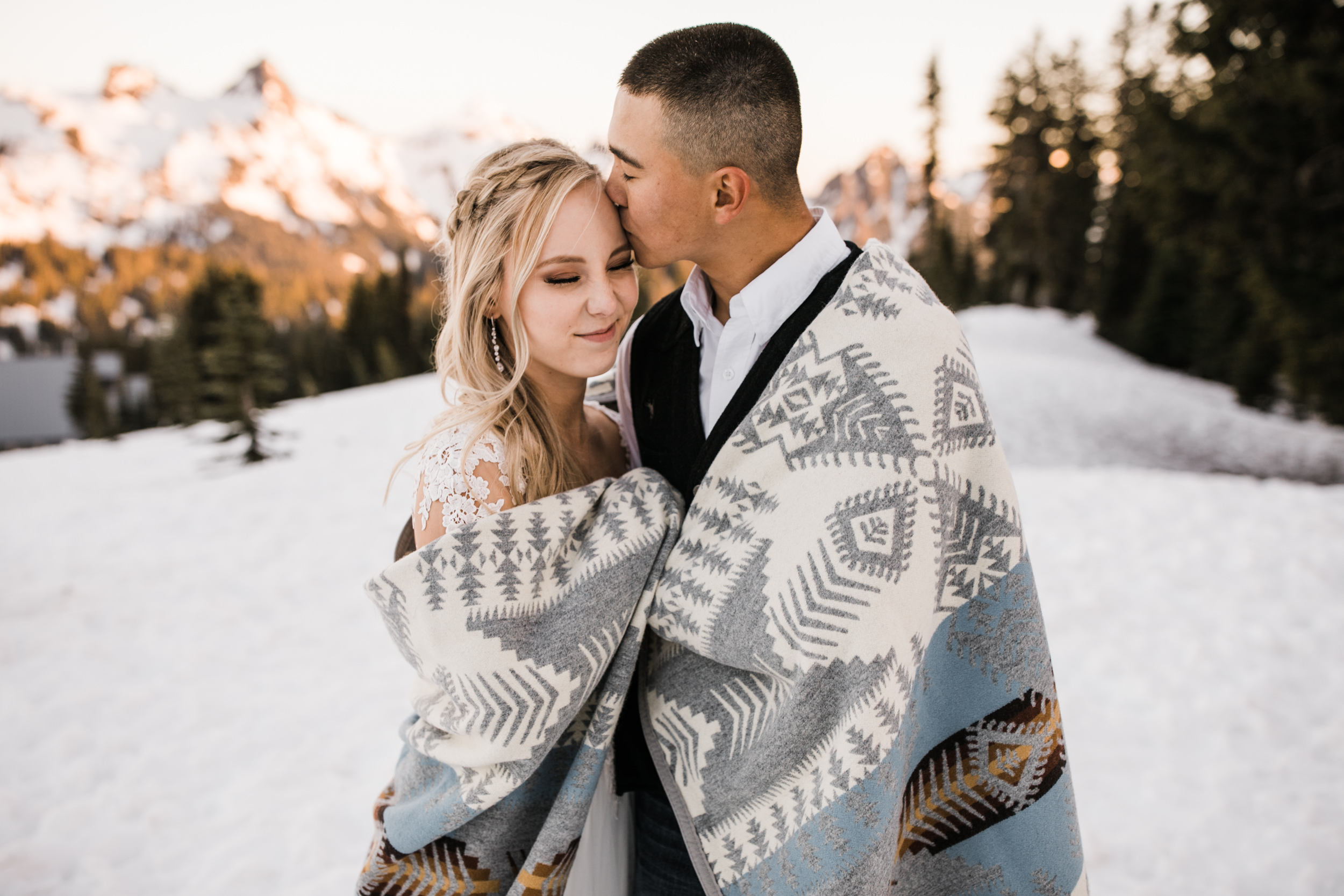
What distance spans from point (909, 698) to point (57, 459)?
2266 cm

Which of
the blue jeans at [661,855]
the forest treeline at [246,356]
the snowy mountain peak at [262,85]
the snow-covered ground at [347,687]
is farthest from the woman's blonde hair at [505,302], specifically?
the snowy mountain peak at [262,85]

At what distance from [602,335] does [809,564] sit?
886 millimetres

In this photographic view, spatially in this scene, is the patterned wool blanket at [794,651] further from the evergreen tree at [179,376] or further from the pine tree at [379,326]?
the pine tree at [379,326]

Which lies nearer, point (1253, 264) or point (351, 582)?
point (351, 582)

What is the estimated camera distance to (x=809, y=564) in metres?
1.48

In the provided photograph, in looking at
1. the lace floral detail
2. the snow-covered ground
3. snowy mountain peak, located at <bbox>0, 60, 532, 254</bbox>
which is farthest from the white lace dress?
snowy mountain peak, located at <bbox>0, 60, 532, 254</bbox>

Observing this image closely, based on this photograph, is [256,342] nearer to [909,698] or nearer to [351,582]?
[351,582]

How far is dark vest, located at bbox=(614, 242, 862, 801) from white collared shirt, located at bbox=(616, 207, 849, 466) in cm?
3

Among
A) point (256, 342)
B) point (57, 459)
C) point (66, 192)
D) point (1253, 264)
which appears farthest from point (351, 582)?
point (66, 192)

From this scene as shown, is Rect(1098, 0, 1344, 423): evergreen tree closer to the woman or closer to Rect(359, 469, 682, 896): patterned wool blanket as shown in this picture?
the woman

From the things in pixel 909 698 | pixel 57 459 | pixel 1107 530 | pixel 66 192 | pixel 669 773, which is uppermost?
pixel 66 192

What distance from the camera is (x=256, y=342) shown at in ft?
49.6

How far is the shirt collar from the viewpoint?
1.78 meters

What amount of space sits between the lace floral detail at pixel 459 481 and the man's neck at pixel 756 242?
0.76 meters
